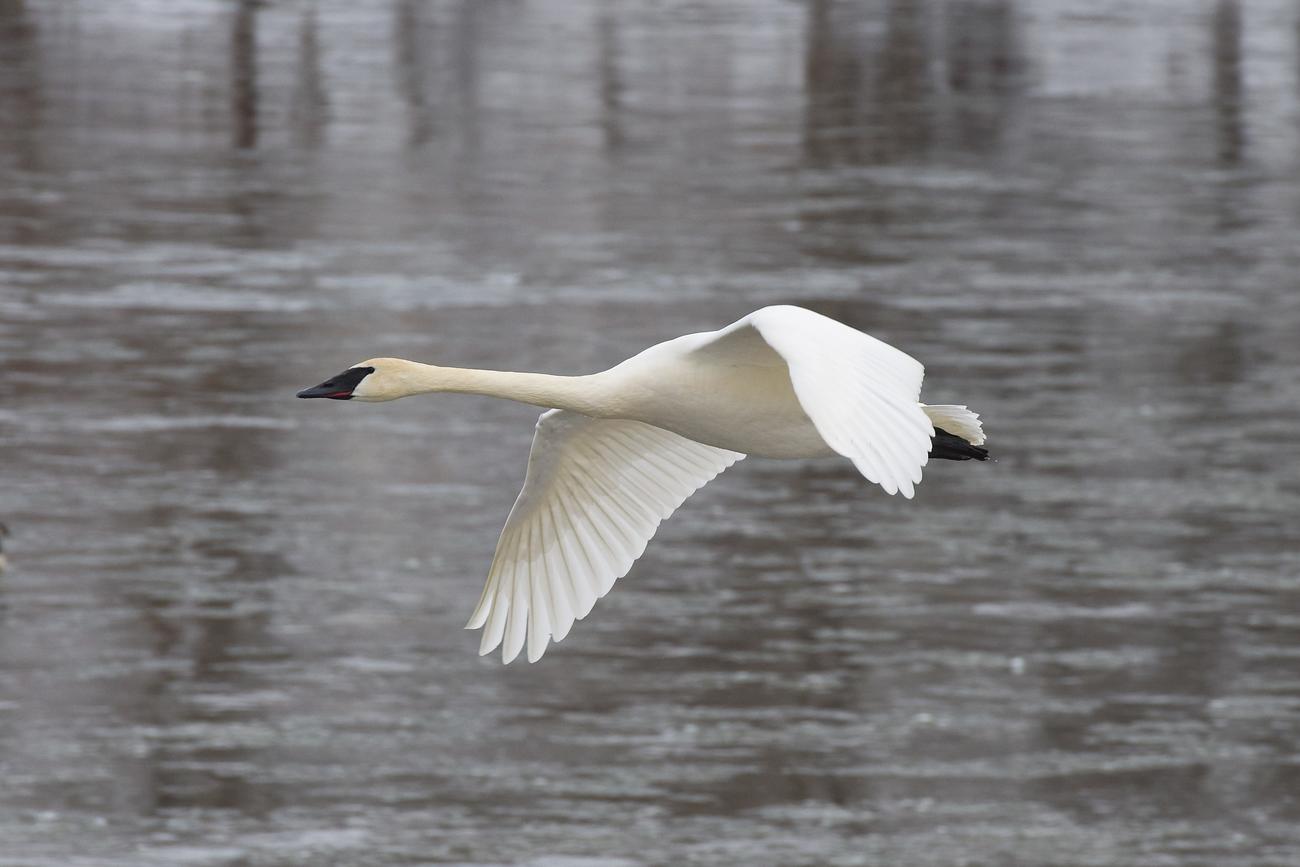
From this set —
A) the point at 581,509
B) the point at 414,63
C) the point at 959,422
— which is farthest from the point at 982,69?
the point at 959,422

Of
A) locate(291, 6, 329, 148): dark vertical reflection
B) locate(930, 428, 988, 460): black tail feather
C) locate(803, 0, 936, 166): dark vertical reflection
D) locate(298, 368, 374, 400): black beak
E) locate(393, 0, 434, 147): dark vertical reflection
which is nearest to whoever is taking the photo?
locate(298, 368, 374, 400): black beak

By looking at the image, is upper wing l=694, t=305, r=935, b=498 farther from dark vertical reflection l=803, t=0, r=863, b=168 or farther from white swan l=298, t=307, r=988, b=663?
dark vertical reflection l=803, t=0, r=863, b=168

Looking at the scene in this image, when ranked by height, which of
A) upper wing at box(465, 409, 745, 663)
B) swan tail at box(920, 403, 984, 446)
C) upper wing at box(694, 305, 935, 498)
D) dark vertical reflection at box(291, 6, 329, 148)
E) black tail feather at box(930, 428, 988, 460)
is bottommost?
dark vertical reflection at box(291, 6, 329, 148)

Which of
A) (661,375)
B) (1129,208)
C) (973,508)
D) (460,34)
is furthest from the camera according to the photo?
(460,34)

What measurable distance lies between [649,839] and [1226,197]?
76.5 feet

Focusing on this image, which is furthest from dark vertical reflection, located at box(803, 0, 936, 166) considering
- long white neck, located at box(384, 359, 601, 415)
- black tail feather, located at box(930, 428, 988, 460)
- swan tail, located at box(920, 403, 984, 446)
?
long white neck, located at box(384, 359, 601, 415)

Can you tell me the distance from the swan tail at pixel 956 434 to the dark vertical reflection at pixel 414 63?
106 ft

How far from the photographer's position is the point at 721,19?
59781mm

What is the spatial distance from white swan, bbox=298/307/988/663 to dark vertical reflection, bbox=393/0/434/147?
3153cm

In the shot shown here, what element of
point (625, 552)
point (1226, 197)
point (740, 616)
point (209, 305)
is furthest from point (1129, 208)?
point (625, 552)

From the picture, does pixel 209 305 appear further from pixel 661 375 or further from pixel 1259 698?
pixel 661 375

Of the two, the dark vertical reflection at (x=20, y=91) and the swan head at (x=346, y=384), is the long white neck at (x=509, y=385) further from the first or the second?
the dark vertical reflection at (x=20, y=91)

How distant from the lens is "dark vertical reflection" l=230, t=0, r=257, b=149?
140ft

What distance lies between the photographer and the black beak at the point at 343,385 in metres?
9.40
